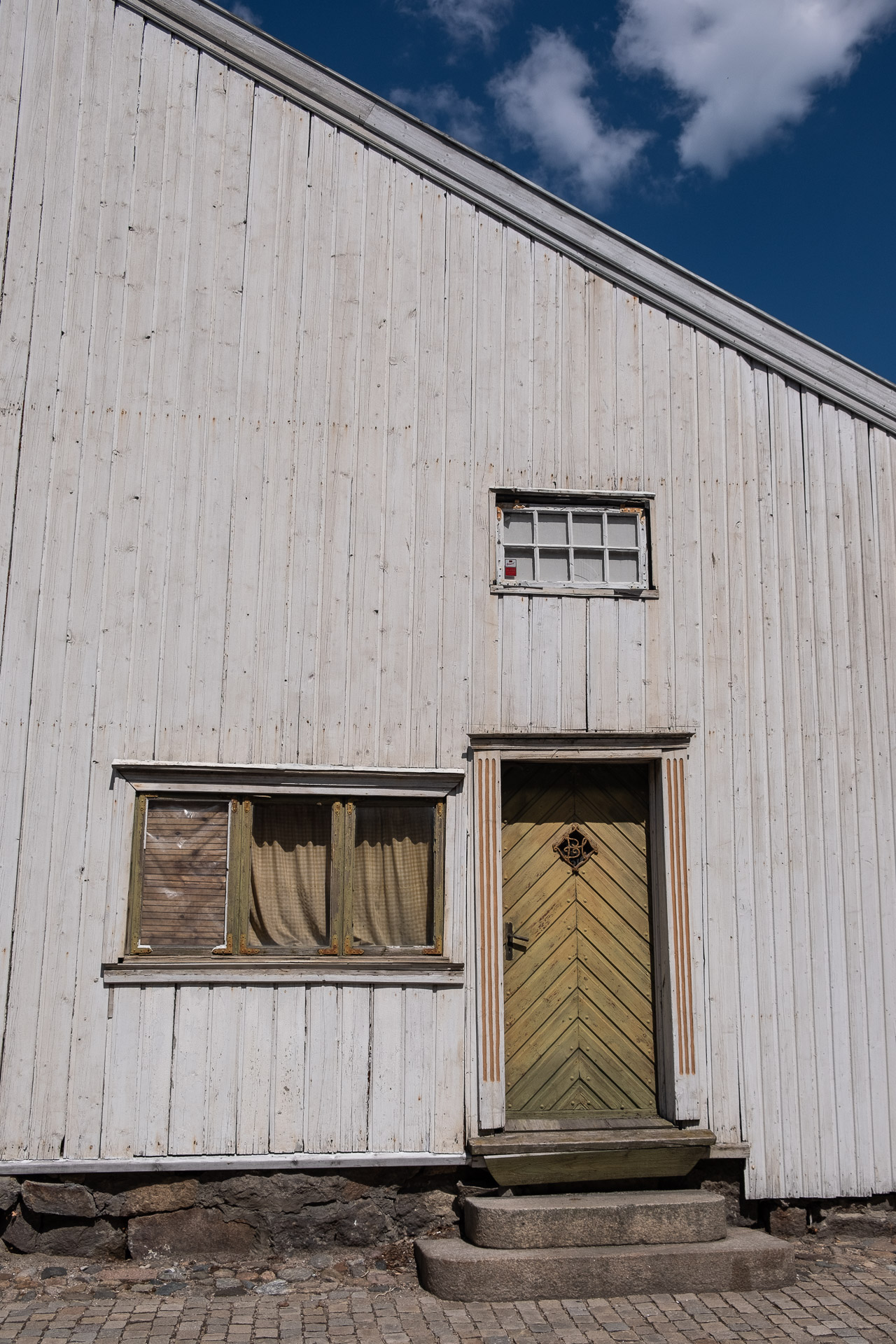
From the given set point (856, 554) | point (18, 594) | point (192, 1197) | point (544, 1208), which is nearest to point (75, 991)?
point (192, 1197)

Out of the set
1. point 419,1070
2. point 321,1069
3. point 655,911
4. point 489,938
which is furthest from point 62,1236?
point 655,911

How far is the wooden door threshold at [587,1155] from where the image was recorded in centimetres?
561

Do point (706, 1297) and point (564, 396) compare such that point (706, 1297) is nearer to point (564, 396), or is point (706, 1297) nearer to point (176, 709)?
point (176, 709)

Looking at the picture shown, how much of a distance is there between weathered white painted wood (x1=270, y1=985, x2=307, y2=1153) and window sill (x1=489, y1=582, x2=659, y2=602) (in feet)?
8.70

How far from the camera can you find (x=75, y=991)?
18.4 feet

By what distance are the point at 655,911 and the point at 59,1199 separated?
3.76 meters

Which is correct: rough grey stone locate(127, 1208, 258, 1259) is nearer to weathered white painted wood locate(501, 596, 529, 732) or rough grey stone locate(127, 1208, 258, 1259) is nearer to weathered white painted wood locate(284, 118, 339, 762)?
weathered white painted wood locate(284, 118, 339, 762)

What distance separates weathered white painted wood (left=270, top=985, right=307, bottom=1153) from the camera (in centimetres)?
561

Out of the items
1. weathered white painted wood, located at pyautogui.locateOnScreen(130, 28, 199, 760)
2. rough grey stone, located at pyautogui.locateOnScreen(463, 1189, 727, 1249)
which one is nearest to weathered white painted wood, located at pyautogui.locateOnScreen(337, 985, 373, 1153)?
rough grey stone, located at pyautogui.locateOnScreen(463, 1189, 727, 1249)

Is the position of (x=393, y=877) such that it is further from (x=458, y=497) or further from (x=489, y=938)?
(x=458, y=497)

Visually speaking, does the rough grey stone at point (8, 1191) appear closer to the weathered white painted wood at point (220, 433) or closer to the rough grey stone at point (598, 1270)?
the rough grey stone at point (598, 1270)

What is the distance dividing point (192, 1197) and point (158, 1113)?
49cm

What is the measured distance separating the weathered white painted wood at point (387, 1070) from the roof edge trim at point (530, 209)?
15.4 feet

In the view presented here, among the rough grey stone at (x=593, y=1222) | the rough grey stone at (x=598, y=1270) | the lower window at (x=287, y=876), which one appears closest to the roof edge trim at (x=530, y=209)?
the lower window at (x=287, y=876)
